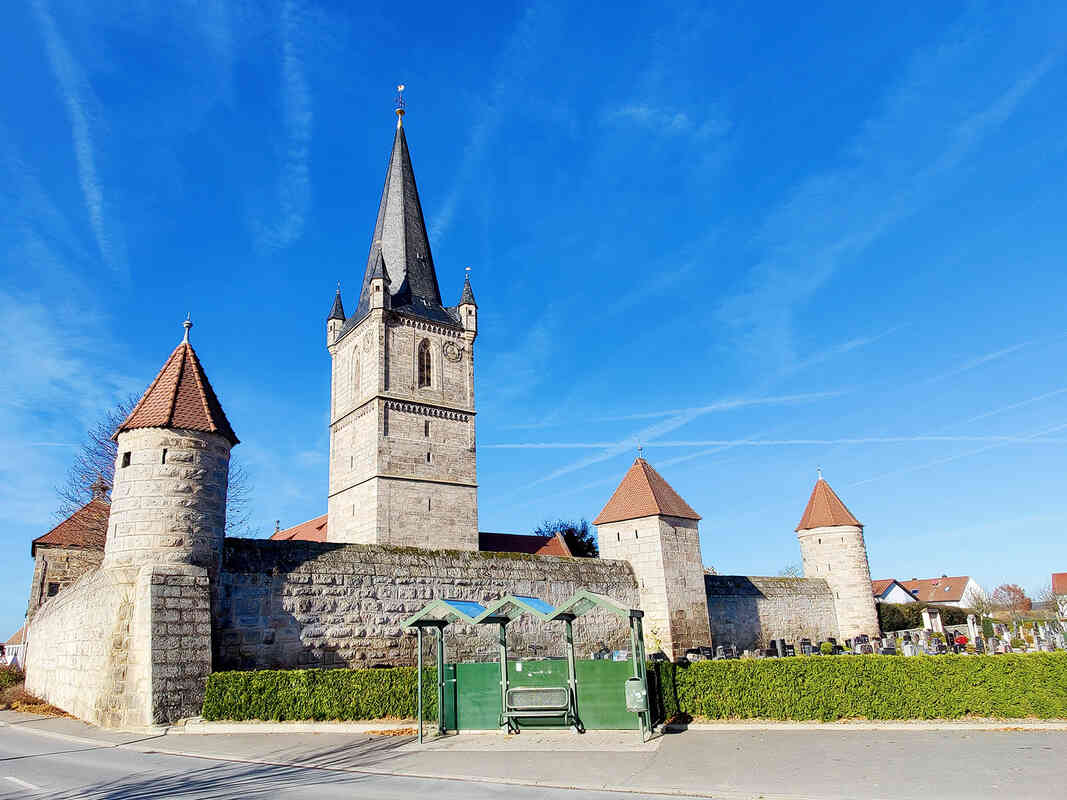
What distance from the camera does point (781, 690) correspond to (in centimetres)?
1234

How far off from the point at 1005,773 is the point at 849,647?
17.8 metres

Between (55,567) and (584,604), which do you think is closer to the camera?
(584,604)

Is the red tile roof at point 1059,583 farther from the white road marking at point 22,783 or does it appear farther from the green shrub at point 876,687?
the white road marking at point 22,783

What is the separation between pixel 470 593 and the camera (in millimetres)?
18984

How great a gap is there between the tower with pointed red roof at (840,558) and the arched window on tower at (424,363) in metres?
18.4

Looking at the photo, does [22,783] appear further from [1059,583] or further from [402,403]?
[1059,583]

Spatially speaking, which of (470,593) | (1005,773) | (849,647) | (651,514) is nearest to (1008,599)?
(849,647)

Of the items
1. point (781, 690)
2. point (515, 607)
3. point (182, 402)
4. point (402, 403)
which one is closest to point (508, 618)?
point (515, 607)

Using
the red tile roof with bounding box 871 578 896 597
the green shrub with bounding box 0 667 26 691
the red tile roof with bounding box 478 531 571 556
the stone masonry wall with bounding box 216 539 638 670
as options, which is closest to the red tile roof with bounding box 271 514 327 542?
the red tile roof with bounding box 478 531 571 556

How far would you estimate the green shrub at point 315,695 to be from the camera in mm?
13000

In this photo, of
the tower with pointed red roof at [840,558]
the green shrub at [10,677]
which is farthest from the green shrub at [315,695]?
the tower with pointed red roof at [840,558]

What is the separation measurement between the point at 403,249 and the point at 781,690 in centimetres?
2787

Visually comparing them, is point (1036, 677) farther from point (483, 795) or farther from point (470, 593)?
point (470, 593)

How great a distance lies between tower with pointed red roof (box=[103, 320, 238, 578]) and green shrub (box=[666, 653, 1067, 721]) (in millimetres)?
9883
